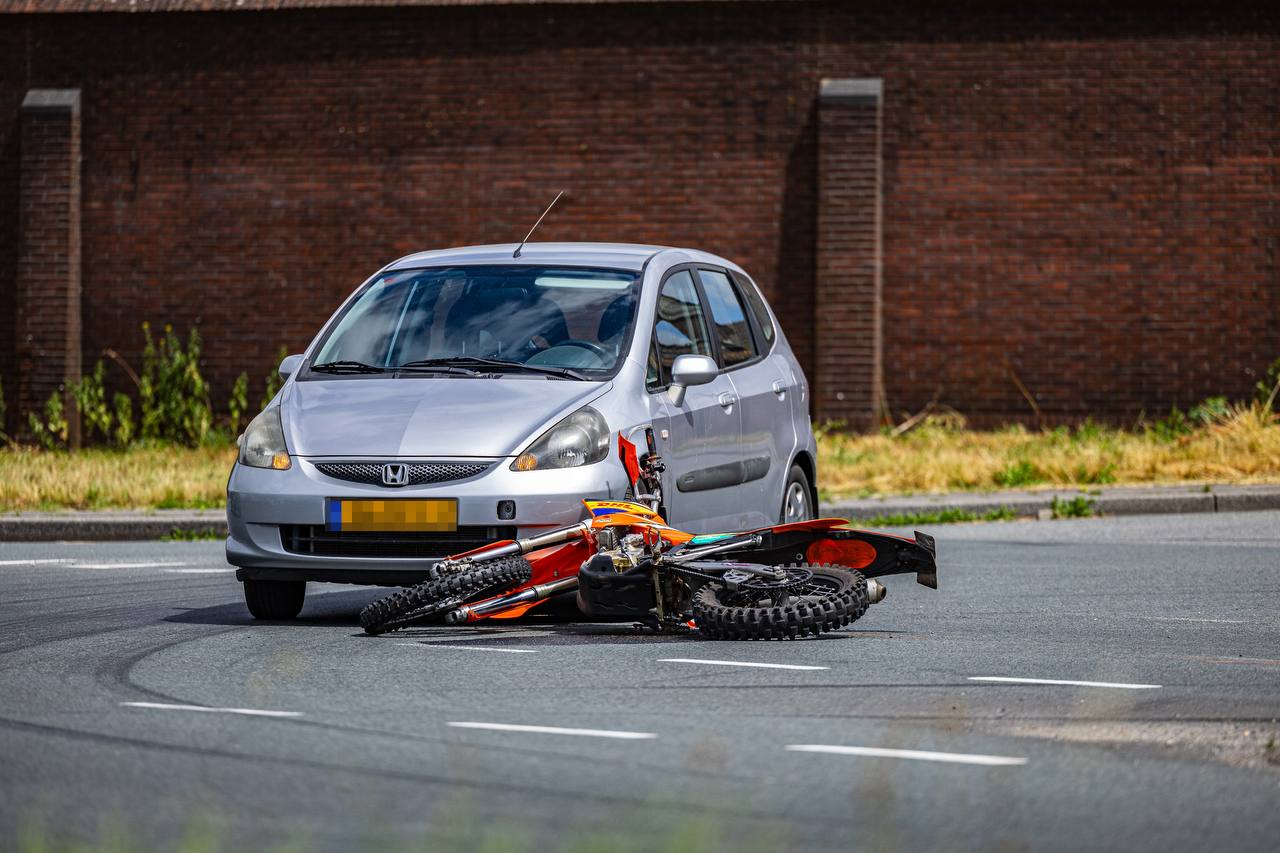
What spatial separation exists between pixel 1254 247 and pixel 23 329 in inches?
497

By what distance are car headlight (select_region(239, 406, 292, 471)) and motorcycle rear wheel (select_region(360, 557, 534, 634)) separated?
32.7 inches

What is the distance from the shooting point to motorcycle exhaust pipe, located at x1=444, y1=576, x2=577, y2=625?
7211mm

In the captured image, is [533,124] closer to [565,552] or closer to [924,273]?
[924,273]

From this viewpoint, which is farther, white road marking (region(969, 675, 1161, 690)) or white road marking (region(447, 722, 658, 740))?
white road marking (region(969, 675, 1161, 690))

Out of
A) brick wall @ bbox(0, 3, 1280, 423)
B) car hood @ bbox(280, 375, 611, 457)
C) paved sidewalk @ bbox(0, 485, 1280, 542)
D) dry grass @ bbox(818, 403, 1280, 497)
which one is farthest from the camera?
brick wall @ bbox(0, 3, 1280, 423)

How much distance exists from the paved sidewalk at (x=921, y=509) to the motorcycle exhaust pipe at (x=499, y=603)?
5847mm

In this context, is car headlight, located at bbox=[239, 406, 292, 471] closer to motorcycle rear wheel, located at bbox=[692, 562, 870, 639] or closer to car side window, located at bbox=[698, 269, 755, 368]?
motorcycle rear wheel, located at bbox=[692, 562, 870, 639]

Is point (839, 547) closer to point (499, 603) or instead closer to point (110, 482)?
point (499, 603)

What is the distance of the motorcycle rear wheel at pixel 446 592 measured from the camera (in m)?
7.15

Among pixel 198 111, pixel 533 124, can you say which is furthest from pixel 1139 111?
pixel 198 111

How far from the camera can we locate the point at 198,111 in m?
19.2

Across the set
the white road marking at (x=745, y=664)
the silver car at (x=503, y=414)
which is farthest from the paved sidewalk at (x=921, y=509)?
the white road marking at (x=745, y=664)

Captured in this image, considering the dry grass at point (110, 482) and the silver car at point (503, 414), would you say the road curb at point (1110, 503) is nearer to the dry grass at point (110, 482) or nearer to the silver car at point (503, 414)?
the silver car at point (503, 414)

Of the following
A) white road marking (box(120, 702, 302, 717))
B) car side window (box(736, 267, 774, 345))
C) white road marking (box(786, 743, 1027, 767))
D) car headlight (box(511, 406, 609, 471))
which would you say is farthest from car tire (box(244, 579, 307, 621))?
white road marking (box(786, 743, 1027, 767))
